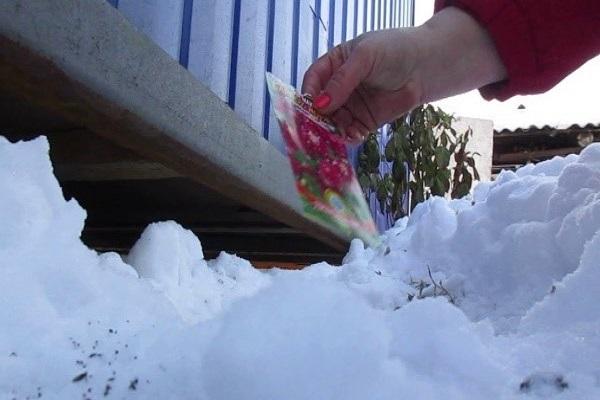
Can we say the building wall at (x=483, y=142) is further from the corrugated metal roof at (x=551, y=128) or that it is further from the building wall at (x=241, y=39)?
the building wall at (x=241, y=39)

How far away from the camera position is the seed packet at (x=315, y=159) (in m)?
1.67

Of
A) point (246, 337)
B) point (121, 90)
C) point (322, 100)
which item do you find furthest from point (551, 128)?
point (246, 337)

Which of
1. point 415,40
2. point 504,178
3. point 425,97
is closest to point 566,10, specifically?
point 415,40

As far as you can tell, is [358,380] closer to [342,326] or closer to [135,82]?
[342,326]

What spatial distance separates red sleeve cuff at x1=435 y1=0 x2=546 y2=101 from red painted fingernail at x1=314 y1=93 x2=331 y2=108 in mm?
413

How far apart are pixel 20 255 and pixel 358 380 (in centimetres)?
52

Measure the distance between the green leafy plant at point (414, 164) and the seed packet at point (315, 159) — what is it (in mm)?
1599

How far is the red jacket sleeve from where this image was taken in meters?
1.40

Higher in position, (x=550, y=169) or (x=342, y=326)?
(x=550, y=169)

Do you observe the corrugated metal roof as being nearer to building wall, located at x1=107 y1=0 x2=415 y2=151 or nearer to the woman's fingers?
building wall, located at x1=107 y1=0 x2=415 y2=151

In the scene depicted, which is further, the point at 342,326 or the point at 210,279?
the point at 210,279

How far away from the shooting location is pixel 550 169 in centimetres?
187

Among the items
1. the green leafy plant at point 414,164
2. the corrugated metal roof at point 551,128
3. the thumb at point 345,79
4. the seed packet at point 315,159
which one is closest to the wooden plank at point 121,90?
the seed packet at point 315,159

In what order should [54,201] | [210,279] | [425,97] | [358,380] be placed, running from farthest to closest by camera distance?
[425,97]
[210,279]
[54,201]
[358,380]
